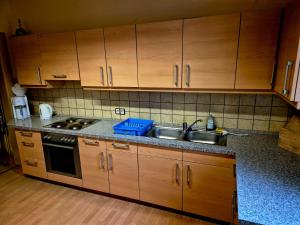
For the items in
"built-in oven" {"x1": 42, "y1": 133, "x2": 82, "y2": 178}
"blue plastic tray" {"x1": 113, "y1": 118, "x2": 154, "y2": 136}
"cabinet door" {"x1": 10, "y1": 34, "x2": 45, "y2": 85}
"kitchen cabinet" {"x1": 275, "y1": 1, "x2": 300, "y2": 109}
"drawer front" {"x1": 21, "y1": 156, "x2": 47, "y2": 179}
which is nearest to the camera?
A: "kitchen cabinet" {"x1": 275, "y1": 1, "x2": 300, "y2": 109}

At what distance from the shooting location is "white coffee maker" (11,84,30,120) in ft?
8.64

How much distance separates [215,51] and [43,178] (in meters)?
2.63

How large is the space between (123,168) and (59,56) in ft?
4.84

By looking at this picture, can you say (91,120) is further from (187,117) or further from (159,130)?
(187,117)

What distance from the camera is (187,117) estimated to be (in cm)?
216

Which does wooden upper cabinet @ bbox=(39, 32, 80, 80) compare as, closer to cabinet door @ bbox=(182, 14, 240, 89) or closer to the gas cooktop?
the gas cooktop

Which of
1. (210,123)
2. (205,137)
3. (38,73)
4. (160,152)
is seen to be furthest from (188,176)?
(38,73)

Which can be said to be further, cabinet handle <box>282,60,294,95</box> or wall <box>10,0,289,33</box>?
wall <box>10,0,289,33</box>

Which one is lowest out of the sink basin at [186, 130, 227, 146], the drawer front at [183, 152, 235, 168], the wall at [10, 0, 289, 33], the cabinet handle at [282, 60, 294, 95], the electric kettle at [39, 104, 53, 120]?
the drawer front at [183, 152, 235, 168]

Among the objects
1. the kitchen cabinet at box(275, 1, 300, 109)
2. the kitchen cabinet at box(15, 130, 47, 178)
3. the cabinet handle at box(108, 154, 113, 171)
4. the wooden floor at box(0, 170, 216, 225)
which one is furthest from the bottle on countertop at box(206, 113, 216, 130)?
the kitchen cabinet at box(15, 130, 47, 178)

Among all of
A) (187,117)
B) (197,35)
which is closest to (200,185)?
(187,117)

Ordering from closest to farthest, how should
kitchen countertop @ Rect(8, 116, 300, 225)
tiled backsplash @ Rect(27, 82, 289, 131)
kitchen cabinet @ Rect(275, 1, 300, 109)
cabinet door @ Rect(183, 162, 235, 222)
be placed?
kitchen countertop @ Rect(8, 116, 300, 225) < kitchen cabinet @ Rect(275, 1, 300, 109) < cabinet door @ Rect(183, 162, 235, 222) < tiled backsplash @ Rect(27, 82, 289, 131)

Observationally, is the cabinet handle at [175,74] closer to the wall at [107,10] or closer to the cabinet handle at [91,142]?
the wall at [107,10]

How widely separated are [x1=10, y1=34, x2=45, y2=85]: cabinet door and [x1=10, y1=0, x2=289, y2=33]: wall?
377mm
